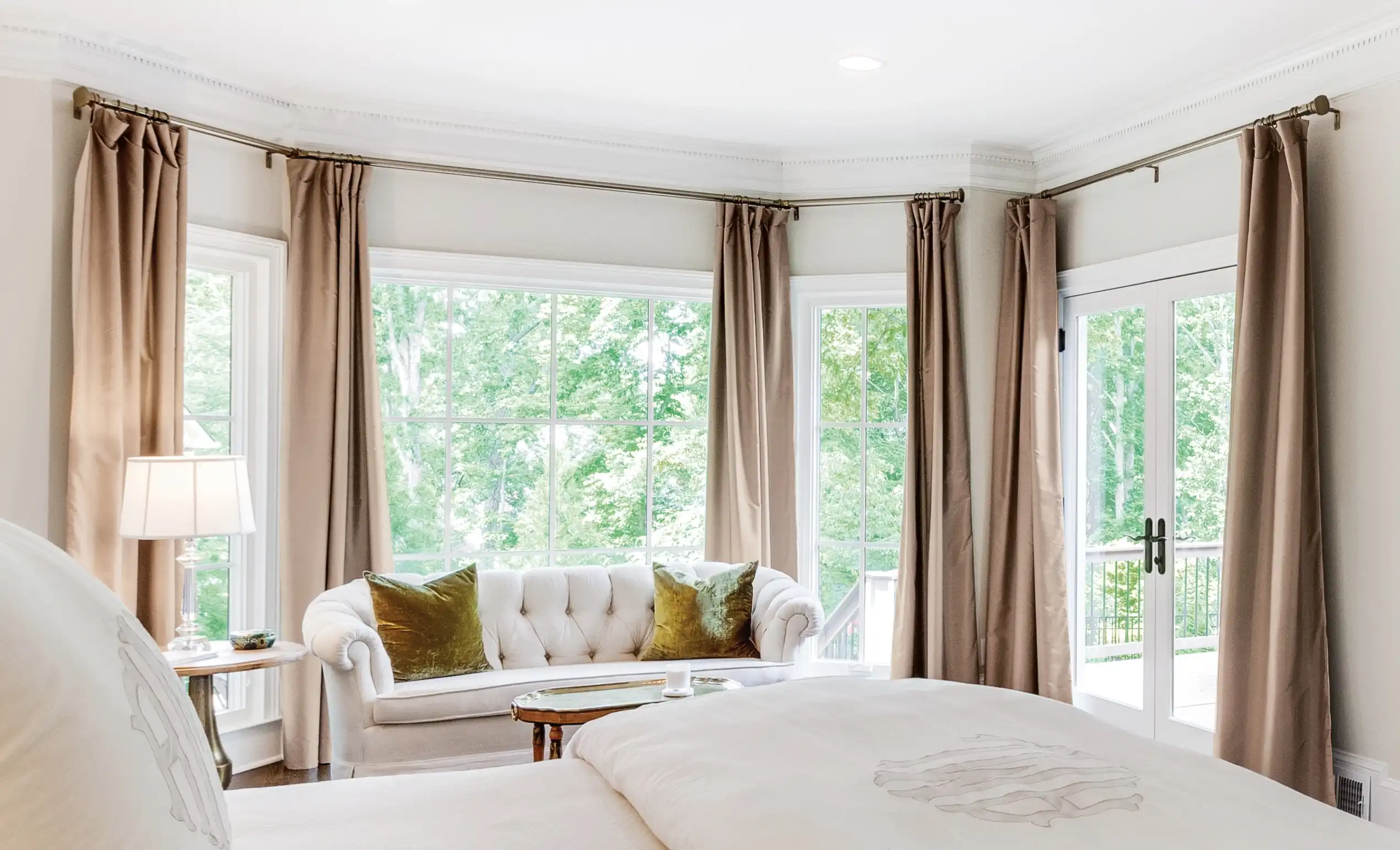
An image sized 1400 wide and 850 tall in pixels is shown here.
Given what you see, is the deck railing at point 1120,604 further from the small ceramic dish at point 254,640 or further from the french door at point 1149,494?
the small ceramic dish at point 254,640

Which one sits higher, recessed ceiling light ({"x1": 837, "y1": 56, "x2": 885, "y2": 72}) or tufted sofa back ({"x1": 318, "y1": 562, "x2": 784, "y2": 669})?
recessed ceiling light ({"x1": 837, "y1": 56, "x2": 885, "y2": 72})

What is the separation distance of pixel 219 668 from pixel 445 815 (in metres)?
2.08

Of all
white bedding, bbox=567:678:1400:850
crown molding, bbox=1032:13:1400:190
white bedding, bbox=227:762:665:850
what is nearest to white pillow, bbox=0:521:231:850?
white bedding, bbox=227:762:665:850

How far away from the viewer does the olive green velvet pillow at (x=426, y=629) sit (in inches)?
150

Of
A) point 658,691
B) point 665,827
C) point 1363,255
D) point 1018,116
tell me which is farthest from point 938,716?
point 1018,116

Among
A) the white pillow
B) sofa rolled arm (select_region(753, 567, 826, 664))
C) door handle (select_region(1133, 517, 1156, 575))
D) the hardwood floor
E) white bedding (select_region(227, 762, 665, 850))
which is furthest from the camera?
door handle (select_region(1133, 517, 1156, 575))

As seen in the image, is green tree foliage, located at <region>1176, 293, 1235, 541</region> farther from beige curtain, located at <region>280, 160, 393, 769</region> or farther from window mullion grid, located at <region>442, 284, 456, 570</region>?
beige curtain, located at <region>280, 160, 393, 769</region>

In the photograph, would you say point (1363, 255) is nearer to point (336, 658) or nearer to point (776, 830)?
point (776, 830)

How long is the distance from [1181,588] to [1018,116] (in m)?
2.13

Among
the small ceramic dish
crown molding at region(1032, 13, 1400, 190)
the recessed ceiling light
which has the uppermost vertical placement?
the recessed ceiling light

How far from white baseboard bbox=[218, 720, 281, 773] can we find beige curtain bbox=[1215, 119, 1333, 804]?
3659 millimetres

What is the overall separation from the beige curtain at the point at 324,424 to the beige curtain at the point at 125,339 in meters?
0.47

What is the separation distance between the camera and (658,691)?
345 centimetres

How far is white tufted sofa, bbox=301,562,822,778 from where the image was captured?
3561mm
